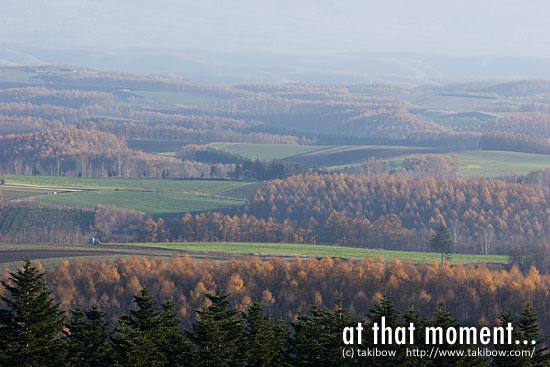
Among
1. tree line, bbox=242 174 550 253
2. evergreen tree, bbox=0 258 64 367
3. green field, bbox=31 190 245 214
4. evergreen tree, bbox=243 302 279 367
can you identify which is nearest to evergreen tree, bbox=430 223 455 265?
tree line, bbox=242 174 550 253

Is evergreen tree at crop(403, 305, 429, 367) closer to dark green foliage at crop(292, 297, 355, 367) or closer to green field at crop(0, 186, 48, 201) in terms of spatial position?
dark green foliage at crop(292, 297, 355, 367)

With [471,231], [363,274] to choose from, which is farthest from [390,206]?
[363,274]

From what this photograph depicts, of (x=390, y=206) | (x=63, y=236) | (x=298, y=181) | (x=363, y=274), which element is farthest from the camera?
(x=298, y=181)

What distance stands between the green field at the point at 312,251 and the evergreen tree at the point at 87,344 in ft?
235

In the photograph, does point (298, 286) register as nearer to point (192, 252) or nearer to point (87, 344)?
point (192, 252)

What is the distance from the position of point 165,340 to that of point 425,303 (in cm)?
4624

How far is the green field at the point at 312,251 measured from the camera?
125 m

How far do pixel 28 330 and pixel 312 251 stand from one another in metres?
87.2

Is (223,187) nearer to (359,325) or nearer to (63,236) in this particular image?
(63,236)

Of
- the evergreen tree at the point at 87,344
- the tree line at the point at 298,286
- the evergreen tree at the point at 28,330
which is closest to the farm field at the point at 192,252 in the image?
the tree line at the point at 298,286

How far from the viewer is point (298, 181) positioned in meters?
184

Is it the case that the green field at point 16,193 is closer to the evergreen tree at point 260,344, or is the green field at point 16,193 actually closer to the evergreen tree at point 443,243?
the evergreen tree at point 443,243

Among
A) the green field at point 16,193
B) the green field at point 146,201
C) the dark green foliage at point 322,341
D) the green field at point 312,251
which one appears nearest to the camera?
the dark green foliage at point 322,341

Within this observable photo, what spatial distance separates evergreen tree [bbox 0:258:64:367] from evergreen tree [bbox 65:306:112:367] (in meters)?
1.92
